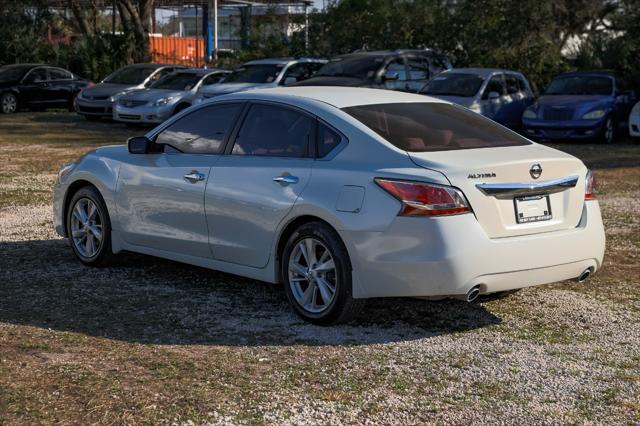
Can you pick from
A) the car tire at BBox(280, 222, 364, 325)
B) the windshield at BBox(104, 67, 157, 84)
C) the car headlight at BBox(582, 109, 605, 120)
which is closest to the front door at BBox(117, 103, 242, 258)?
the car tire at BBox(280, 222, 364, 325)

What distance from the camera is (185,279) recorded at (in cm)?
834

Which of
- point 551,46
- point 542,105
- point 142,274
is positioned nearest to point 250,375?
point 142,274

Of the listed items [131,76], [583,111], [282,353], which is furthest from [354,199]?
[131,76]

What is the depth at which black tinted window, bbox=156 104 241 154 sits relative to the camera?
25.5 ft

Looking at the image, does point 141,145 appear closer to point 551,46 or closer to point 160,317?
point 160,317

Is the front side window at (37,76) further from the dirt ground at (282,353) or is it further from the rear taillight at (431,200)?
the rear taillight at (431,200)

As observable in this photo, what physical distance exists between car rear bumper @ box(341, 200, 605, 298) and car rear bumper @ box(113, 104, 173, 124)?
18176 mm

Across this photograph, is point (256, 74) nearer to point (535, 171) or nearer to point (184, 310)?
point (184, 310)

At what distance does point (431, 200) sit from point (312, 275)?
1007 millimetres

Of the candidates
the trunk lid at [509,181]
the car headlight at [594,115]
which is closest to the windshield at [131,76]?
the car headlight at [594,115]

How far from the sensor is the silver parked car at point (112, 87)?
86.9ft

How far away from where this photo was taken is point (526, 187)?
21.7 feet

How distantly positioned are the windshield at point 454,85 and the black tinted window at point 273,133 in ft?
50.0

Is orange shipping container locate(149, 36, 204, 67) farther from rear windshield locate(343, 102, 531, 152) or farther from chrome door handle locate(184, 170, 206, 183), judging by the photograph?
rear windshield locate(343, 102, 531, 152)
